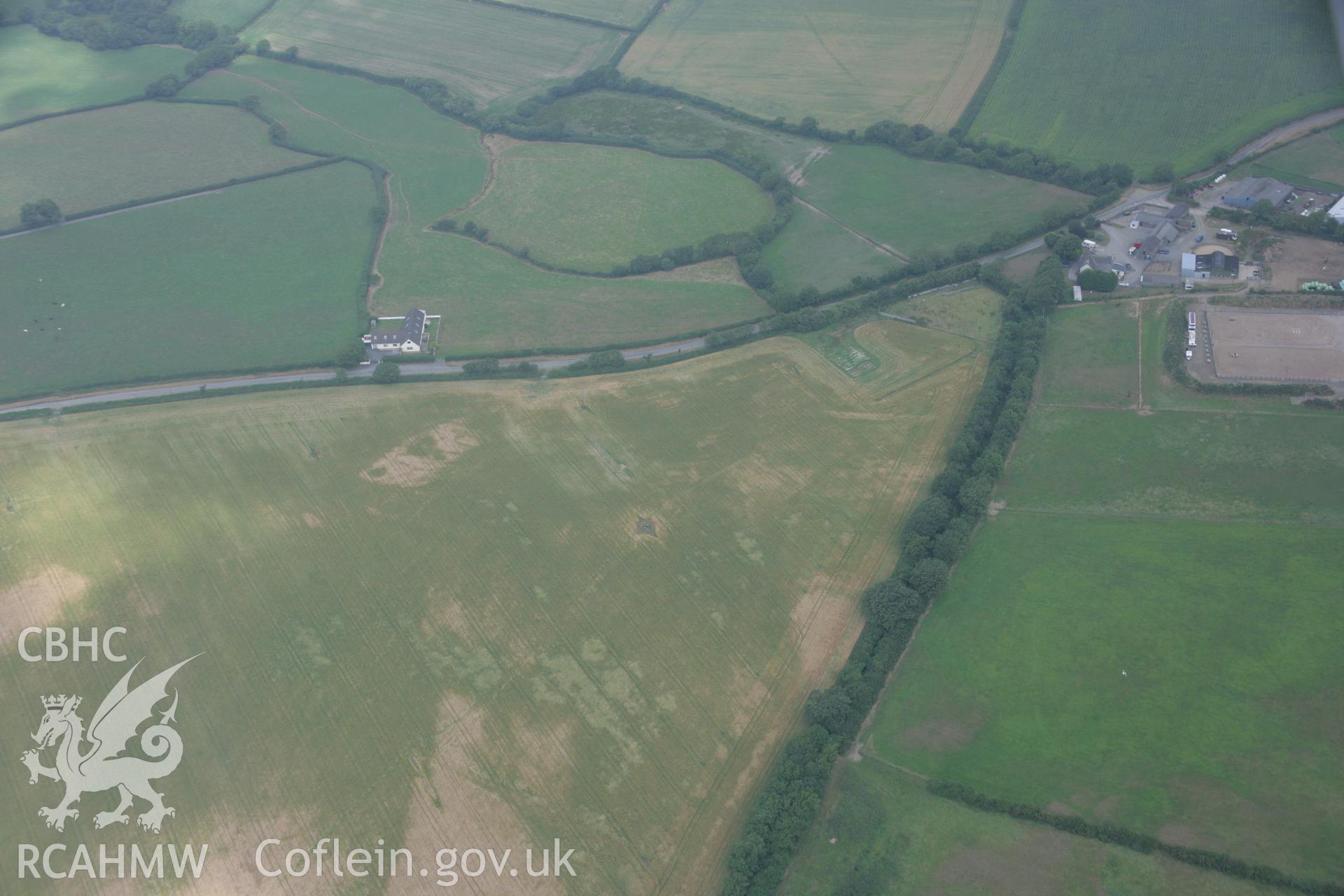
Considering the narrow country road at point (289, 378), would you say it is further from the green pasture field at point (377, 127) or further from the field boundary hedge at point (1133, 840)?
the field boundary hedge at point (1133, 840)

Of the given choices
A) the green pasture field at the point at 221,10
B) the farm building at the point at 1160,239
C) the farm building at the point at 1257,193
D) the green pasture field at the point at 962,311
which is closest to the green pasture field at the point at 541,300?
the green pasture field at the point at 962,311

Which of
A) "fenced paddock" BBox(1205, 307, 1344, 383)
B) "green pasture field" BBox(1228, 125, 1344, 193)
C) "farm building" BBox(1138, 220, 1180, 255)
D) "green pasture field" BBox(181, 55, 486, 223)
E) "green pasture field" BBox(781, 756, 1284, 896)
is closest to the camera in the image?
"green pasture field" BBox(781, 756, 1284, 896)

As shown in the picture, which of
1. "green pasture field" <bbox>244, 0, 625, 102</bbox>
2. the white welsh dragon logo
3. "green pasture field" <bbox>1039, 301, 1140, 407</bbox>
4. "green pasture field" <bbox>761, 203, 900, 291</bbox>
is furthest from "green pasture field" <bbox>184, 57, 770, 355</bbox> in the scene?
the white welsh dragon logo

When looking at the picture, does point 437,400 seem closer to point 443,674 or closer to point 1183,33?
point 443,674

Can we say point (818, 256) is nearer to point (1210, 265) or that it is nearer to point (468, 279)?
point (1210, 265)

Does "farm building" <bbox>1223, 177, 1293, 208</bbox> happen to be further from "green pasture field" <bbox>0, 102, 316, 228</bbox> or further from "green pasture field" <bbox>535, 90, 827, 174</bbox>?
"green pasture field" <bbox>0, 102, 316, 228</bbox>

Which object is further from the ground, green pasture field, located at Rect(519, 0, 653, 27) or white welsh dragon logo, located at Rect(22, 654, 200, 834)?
green pasture field, located at Rect(519, 0, 653, 27)

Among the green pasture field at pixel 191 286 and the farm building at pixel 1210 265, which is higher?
the farm building at pixel 1210 265

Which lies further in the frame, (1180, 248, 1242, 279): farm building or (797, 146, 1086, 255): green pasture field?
(797, 146, 1086, 255): green pasture field
